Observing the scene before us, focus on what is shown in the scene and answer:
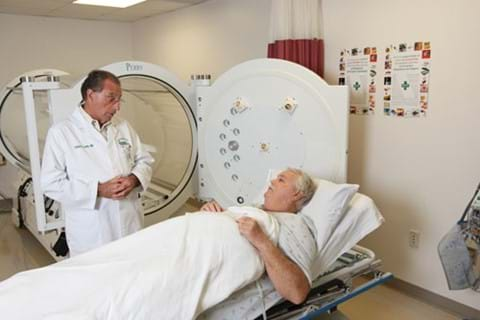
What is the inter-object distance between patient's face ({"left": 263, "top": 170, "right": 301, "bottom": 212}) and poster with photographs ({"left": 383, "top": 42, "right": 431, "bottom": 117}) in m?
1.16

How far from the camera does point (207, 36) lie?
4.34 meters

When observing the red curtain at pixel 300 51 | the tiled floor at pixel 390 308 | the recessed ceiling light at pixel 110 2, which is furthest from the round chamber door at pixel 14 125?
the tiled floor at pixel 390 308

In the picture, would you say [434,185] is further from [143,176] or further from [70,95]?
[70,95]

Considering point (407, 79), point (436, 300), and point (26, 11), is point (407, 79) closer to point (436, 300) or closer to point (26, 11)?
point (436, 300)

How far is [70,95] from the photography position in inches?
94.9

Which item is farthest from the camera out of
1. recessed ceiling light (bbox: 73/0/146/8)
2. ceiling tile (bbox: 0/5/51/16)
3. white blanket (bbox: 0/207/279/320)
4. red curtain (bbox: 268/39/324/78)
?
ceiling tile (bbox: 0/5/51/16)

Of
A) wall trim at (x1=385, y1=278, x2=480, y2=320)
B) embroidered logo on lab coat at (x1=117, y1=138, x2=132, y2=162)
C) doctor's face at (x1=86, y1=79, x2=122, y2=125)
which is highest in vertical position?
doctor's face at (x1=86, y1=79, x2=122, y2=125)

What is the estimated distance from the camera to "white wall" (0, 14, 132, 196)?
4852mm

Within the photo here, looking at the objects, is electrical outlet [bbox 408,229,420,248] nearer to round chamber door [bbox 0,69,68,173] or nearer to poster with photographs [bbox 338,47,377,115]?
poster with photographs [bbox 338,47,377,115]

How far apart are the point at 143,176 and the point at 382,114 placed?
1.62 metres

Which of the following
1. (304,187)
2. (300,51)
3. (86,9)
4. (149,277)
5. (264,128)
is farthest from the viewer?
(86,9)

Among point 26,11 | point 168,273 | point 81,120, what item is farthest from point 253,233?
point 26,11

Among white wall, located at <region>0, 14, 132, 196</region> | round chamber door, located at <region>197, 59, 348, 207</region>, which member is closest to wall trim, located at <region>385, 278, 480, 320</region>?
round chamber door, located at <region>197, 59, 348, 207</region>

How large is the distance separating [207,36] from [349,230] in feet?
10.00
